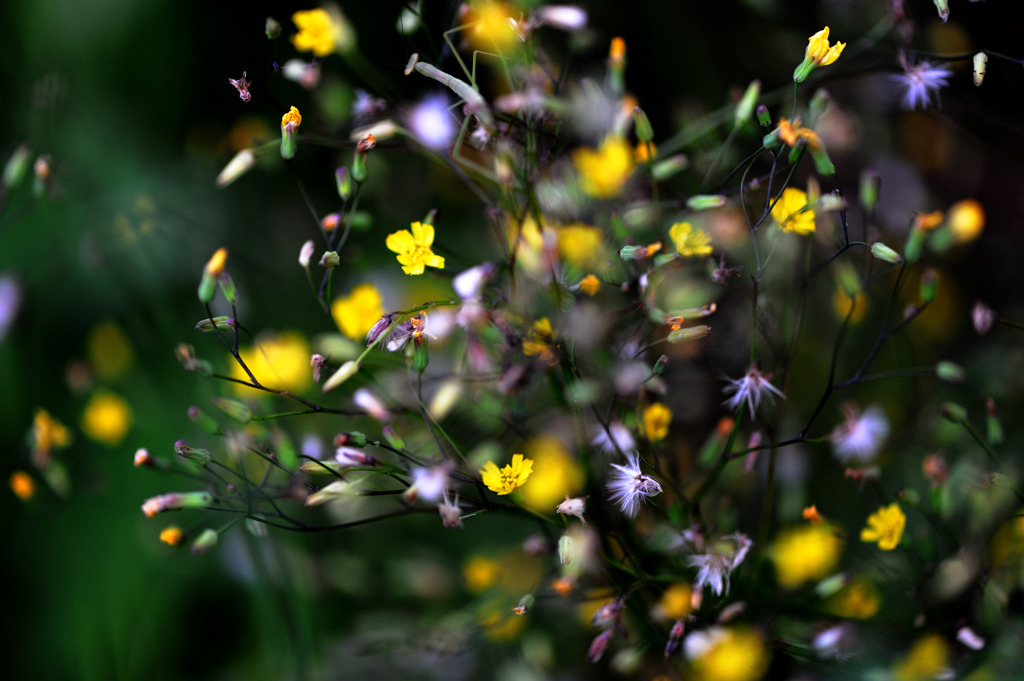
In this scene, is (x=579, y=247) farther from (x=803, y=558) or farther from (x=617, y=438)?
A: (x=803, y=558)

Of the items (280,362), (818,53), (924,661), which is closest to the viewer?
(818,53)

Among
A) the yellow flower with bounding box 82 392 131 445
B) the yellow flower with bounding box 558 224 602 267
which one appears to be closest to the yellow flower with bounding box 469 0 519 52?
the yellow flower with bounding box 558 224 602 267

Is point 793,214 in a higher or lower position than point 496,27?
lower

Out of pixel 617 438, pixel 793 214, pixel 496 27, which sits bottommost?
pixel 617 438

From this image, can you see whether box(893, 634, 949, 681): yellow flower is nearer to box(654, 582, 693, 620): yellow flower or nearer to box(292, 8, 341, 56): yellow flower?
box(654, 582, 693, 620): yellow flower

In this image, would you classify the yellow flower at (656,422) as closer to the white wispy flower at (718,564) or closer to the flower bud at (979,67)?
the white wispy flower at (718,564)

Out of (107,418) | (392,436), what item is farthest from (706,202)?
(107,418)

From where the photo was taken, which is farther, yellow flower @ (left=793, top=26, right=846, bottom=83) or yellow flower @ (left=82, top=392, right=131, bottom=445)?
yellow flower @ (left=82, top=392, right=131, bottom=445)
